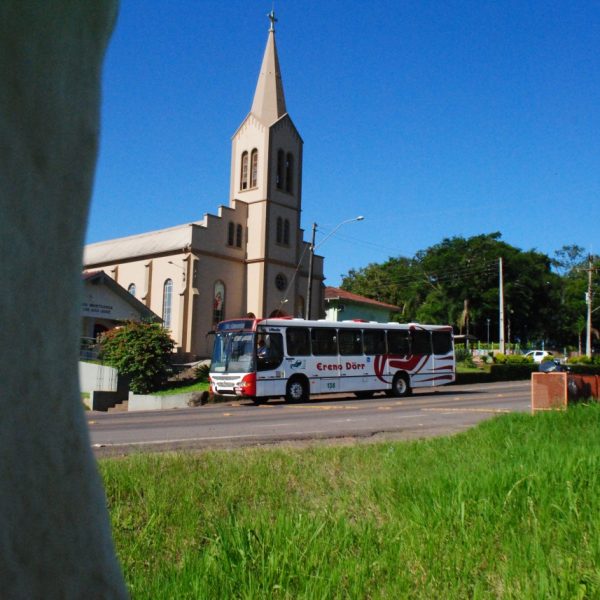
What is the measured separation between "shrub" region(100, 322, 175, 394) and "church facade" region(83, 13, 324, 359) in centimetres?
973

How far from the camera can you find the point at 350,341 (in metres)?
25.0

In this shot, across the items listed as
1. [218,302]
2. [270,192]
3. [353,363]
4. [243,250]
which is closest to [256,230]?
[243,250]

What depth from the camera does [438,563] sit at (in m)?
3.46

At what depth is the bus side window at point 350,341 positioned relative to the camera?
24.7m

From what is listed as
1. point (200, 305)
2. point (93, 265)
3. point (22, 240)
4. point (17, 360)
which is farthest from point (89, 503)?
point (93, 265)

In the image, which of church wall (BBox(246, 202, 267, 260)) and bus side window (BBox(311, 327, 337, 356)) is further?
church wall (BBox(246, 202, 267, 260))

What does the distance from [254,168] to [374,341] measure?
2145cm

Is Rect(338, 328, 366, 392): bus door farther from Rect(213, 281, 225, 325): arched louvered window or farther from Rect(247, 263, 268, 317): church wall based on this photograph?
Rect(213, 281, 225, 325): arched louvered window

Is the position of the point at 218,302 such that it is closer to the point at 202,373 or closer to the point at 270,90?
the point at 202,373

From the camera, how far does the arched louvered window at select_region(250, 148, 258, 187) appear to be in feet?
142

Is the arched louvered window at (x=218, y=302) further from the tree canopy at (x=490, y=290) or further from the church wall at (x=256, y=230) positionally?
the tree canopy at (x=490, y=290)

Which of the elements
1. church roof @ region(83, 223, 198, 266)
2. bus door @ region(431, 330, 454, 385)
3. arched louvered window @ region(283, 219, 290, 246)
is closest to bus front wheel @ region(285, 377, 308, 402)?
bus door @ region(431, 330, 454, 385)

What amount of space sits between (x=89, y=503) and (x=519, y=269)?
7612 cm

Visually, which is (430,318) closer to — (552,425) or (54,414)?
(552,425)
